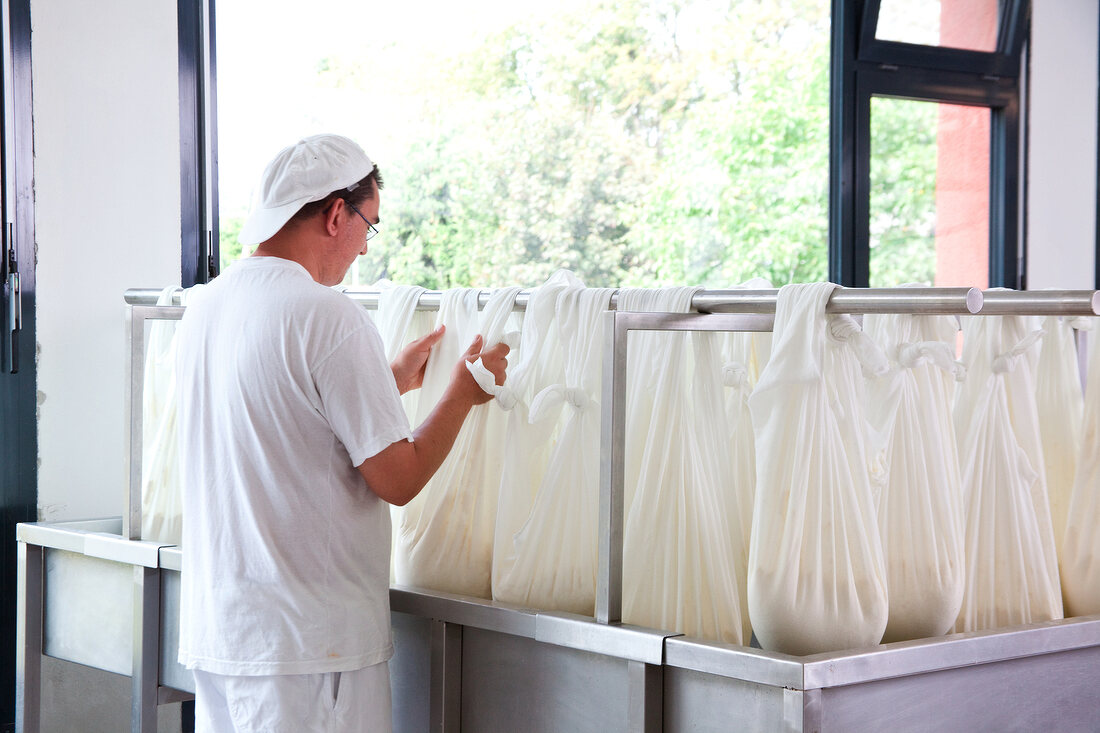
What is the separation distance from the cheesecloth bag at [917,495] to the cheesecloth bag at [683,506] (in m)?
0.20

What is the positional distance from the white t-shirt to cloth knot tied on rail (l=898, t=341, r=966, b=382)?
647mm

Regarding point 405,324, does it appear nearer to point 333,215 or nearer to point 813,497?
point 333,215

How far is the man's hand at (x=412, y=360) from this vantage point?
1.81 metres

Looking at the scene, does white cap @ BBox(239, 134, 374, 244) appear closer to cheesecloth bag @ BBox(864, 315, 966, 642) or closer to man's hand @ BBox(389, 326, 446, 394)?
man's hand @ BBox(389, 326, 446, 394)

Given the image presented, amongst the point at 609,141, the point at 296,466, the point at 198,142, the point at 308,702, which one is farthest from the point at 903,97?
the point at 308,702

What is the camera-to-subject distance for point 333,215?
1.64m

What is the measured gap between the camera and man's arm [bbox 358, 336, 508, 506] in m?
1.52

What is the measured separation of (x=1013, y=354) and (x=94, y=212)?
2.02 m

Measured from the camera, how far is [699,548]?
1.52 meters

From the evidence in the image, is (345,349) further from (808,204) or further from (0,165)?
(808,204)

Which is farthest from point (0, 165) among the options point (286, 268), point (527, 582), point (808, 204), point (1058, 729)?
point (808, 204)

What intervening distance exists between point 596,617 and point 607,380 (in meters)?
0.30

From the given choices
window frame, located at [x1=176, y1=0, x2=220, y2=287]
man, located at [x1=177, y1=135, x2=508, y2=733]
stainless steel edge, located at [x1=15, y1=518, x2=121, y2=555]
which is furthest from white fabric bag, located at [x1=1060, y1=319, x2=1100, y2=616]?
window frame, located at [x1=176, y1=0, x2=220, y2=287]

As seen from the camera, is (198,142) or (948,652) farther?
(198,142)
